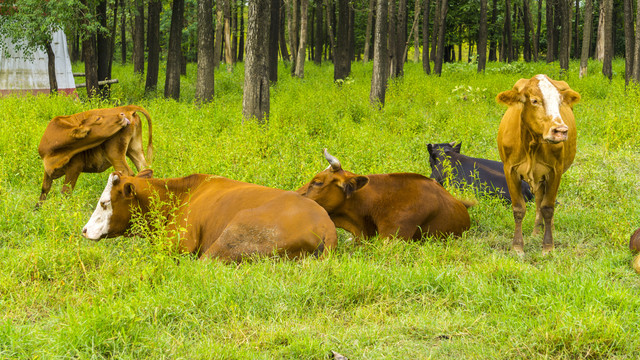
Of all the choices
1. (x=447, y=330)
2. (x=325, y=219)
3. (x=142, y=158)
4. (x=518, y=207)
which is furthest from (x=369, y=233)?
(x=142, y=158)

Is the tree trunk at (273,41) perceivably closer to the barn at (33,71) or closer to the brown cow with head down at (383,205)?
the barn at (33,71)

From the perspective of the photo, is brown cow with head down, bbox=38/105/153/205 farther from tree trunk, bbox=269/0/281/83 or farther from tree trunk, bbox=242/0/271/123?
tree trunk, bbox=269/0/281/83

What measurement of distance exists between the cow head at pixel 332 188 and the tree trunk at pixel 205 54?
378 inches

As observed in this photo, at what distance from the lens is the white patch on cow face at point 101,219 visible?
17.0 feet

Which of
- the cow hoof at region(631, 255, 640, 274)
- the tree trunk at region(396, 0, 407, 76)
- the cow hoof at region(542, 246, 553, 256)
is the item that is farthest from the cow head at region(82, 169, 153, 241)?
the tree trunk at region(396, 0, 407, 76)

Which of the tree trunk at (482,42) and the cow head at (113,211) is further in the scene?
the tree trunk at (482,42)

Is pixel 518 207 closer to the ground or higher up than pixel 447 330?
higher up

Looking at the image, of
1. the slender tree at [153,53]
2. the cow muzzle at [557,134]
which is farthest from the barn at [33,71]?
the cow muzzle at [557,134]

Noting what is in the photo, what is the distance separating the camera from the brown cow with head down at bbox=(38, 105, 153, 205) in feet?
22.6

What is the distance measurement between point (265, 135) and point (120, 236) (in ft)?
13.4

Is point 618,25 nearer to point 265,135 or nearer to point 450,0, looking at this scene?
point 450,0

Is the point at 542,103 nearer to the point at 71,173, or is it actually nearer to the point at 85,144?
the point at 85,144

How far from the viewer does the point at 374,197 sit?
19.5 ft

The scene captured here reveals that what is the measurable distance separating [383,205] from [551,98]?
1906 mm
